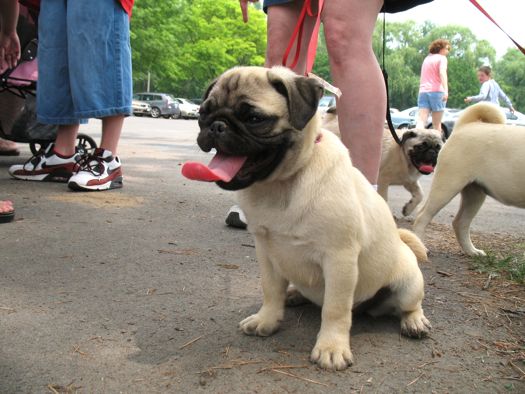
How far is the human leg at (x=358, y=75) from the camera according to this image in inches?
121

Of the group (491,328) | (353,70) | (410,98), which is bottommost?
(410,98)

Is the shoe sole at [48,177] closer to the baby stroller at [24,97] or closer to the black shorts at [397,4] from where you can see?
the baby stroller at [24,97]

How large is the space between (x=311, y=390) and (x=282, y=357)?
0.77 ft

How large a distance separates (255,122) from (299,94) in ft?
0.66

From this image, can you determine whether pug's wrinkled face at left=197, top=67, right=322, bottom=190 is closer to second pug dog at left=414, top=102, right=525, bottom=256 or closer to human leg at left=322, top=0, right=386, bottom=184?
human leg at left=322, top=0, right=386, bottom=184

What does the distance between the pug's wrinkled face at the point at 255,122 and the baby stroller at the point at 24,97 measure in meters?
3.90

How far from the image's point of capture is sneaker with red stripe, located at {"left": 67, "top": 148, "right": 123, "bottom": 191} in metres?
4.49

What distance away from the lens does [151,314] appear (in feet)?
7.20

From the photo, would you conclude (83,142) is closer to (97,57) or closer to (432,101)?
(97,57)

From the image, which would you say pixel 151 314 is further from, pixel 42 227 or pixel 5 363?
pixel 42 227

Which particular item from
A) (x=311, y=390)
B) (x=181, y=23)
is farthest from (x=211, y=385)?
(x=181, y=23)

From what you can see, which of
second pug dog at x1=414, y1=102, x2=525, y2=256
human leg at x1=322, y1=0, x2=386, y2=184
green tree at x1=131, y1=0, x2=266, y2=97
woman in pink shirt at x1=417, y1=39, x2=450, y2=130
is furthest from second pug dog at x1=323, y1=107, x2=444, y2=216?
green tree at x1=131, y1=0, x2=266, y2=97

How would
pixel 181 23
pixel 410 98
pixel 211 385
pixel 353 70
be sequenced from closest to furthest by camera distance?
pixel 211 385
pixel 353 70
pixel 181 23
pixel 410 98

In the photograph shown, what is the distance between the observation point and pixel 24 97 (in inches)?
211
